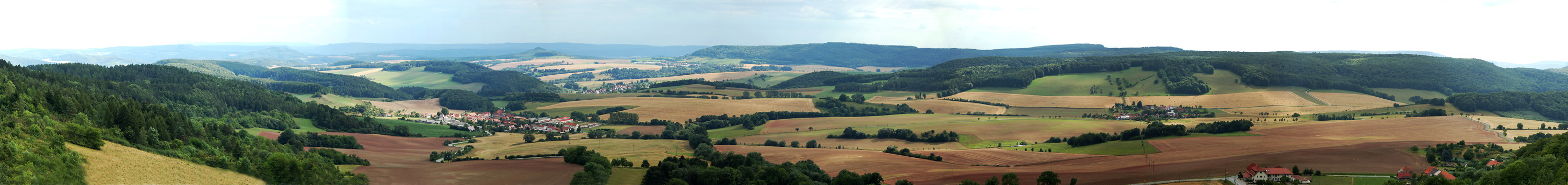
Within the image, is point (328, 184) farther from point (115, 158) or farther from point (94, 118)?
point (94, 118)

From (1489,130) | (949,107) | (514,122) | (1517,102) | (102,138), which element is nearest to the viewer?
(102,138)

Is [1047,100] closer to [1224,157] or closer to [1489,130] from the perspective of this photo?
[1489,130]

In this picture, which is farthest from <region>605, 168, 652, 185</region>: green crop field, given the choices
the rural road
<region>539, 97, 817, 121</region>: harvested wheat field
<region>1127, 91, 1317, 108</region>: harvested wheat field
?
<region>1127, 91, 1317, 108</region>: harvested wheat field

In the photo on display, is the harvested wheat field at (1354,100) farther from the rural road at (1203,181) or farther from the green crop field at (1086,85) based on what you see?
the rural road at (1203,181)

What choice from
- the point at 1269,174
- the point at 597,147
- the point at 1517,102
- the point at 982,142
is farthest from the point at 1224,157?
the point at 1517,102

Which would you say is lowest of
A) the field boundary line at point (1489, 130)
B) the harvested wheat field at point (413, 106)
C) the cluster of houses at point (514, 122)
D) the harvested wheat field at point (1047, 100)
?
the harvested wheat field at point (413, 106)

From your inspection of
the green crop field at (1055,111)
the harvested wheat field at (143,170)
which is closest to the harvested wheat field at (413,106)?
the green crop field at (1055,111)
